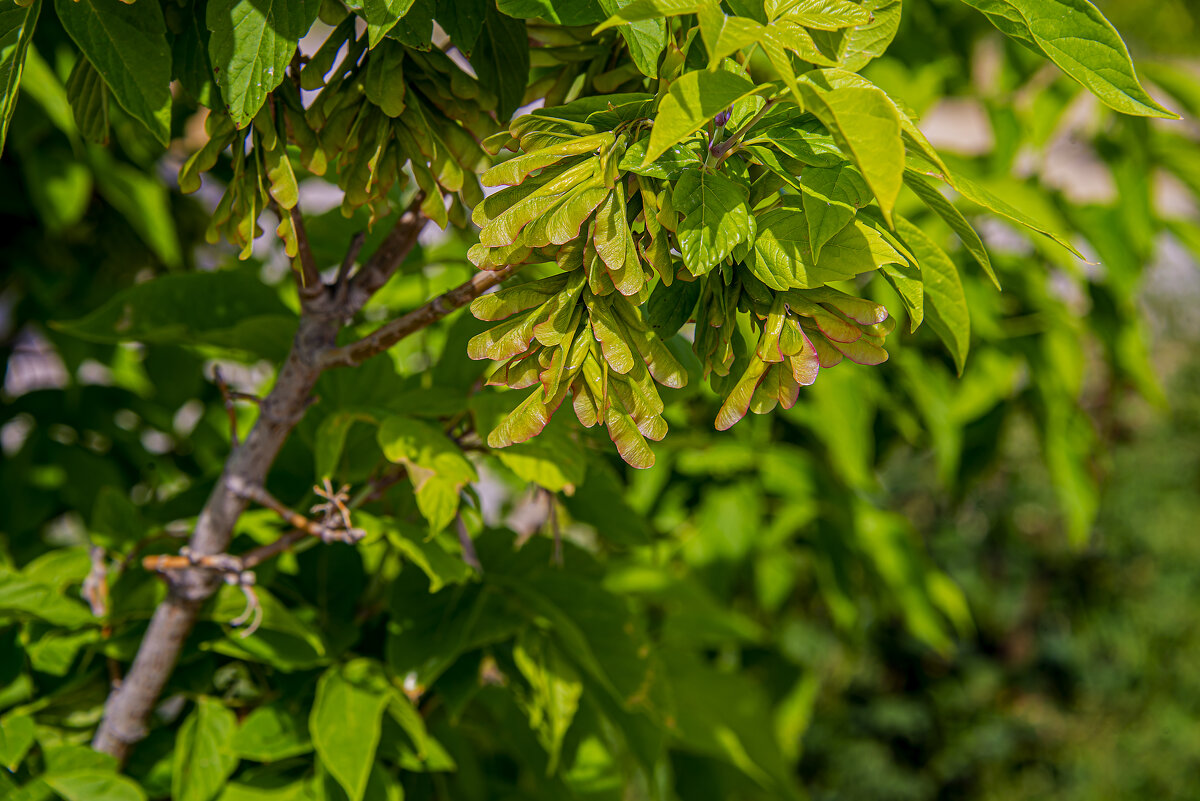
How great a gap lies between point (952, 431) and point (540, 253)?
0.66 metres

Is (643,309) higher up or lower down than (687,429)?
higher up

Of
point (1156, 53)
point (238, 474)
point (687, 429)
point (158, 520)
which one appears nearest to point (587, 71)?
point (238, 474)

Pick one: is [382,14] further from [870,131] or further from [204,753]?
[204,753]

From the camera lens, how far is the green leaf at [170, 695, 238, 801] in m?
0.46

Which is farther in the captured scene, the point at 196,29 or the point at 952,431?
the point at 952,431

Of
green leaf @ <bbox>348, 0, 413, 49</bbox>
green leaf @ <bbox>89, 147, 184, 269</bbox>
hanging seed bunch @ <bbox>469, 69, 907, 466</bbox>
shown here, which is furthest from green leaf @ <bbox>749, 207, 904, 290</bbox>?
green leaf @ <bbox>89, 147, 184, 269</bbox>

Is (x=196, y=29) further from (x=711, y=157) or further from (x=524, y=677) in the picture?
(x=524, y=677)

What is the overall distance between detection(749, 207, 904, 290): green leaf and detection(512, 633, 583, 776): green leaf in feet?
0.93

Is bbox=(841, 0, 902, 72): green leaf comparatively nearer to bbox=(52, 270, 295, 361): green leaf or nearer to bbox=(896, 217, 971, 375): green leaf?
bbox=(896, 217, 971, 375): green leaf

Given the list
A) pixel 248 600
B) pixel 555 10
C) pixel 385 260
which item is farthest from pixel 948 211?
pixel 248 600

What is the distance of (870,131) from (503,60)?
0.20 meters

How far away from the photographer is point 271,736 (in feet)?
1.56

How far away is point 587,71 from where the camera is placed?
1.30 feet

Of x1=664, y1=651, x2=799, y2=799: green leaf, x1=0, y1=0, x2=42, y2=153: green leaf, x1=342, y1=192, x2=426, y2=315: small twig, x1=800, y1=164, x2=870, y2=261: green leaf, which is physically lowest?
x1=664, y1=651, x2=799, y2=799: green leaf
